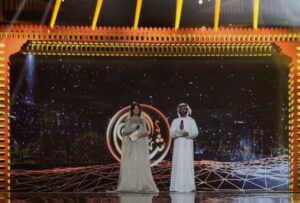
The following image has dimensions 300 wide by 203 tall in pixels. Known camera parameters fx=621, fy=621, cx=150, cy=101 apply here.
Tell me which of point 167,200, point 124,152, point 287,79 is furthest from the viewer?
point 287,79

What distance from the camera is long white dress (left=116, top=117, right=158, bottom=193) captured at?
472 inches

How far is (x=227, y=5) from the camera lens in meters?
12.8

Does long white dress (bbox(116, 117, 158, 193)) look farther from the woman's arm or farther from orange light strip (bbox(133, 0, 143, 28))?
orange light strip (bbox(133, 0, 143, 28))

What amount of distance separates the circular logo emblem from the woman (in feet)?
2.26

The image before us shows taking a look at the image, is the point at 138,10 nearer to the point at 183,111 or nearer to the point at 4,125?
the point at 183,111

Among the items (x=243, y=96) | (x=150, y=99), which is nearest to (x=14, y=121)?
(x=150, y=99)

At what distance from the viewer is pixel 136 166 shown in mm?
12055

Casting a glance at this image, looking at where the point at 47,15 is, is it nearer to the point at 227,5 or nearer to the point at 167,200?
the point at 227,5

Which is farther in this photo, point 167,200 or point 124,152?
point 124,152

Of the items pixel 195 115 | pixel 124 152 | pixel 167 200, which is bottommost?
pixel 167 200

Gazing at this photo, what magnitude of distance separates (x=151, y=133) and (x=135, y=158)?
37.5 inches

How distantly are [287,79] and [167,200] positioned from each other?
435cm

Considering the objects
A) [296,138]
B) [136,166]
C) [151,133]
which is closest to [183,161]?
[136,166]

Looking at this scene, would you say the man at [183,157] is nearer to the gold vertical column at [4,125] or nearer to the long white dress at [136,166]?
the long white dress at [136,166]
